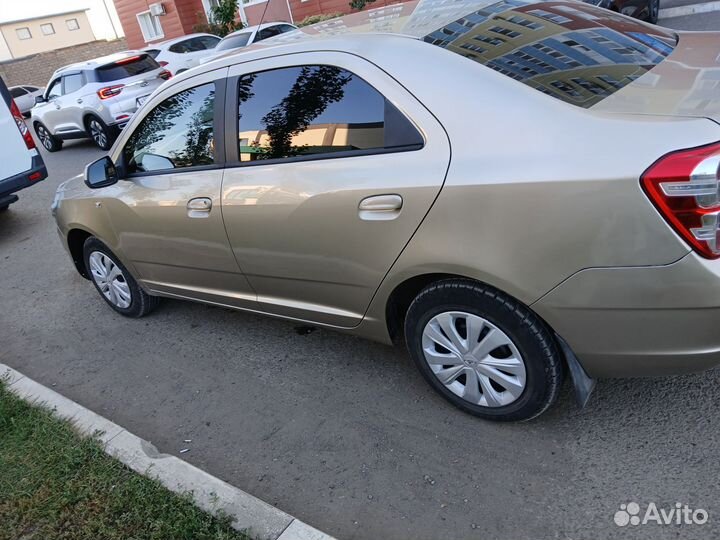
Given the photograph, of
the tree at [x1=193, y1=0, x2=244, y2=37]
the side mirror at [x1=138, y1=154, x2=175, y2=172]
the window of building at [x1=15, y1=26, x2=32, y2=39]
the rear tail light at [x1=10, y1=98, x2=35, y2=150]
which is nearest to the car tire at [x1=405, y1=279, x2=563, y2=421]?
the side mirror at [x1=138, y1=154, x2=175, y2=172]

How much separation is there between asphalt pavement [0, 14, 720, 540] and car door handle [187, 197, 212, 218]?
3.25 ft

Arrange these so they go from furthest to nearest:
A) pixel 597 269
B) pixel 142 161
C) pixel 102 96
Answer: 1. pixel 102 96
2. pixel 142 161
3. pixel 597 269

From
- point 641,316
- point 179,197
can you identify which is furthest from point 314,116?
point 641,316

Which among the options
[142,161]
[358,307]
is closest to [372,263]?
[358,307]

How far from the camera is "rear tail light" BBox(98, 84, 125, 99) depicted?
10.7m

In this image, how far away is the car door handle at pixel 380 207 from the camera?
8.04ft

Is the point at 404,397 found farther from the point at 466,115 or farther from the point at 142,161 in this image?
the point at 142,161

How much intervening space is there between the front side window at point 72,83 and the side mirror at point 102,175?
347 inches

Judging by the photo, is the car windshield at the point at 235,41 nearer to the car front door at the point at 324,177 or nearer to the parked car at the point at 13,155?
the parked car at the point at 13,155

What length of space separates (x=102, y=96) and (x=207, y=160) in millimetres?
8785

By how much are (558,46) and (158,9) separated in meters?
25.5

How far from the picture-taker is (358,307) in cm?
287

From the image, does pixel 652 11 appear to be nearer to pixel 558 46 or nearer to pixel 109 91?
pixel 558 46

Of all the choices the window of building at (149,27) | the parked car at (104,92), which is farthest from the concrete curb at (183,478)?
the window of building at (149,27)
